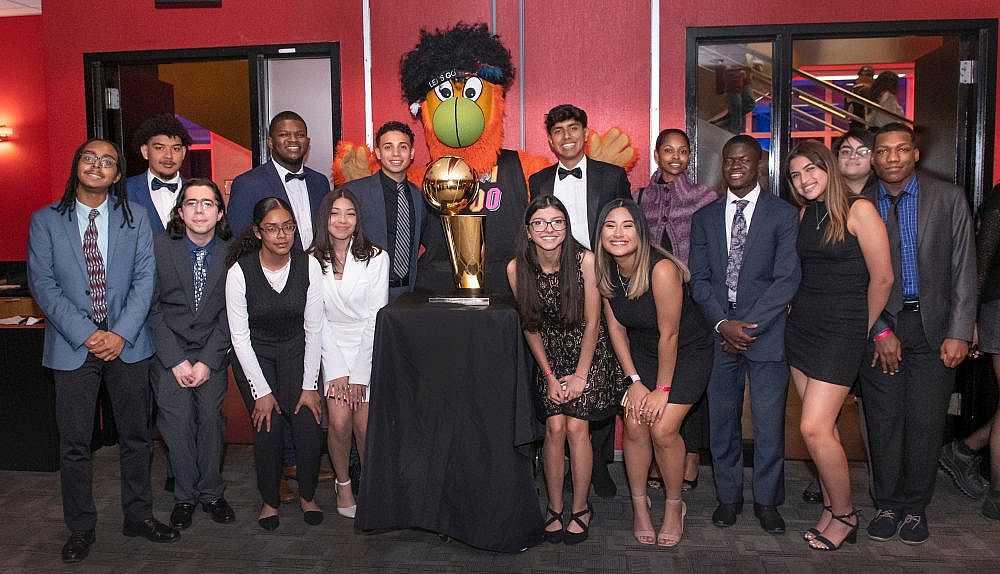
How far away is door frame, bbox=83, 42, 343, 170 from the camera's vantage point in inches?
182

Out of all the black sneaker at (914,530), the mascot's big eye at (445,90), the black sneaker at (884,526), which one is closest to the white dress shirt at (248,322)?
the mascot's big eye at (445,90)

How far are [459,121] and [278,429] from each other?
1586 mm

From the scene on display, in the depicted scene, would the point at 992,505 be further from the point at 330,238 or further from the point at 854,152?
the point at 330,238

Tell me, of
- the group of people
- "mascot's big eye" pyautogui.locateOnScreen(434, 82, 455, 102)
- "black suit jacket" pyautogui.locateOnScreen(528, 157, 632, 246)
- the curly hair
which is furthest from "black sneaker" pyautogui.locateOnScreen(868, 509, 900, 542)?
the curly hair

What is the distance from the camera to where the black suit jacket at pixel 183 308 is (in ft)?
10.6

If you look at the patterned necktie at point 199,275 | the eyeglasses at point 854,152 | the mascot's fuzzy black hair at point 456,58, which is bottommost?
the patterned necktie at point 199,275

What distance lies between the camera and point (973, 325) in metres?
3.14

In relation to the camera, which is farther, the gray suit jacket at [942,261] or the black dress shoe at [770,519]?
the black dress shoe at [770,519]

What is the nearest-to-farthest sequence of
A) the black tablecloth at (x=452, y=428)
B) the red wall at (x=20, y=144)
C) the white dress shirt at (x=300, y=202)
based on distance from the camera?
1. the black tablecloth at (x=452, y=428)
2. the white dress shirt at (x=300, y=202)
3. the red wall at (x=20, y=144)

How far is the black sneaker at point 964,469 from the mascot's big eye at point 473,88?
2701mm

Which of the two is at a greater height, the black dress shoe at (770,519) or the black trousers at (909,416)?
the black trousers at (909,416)

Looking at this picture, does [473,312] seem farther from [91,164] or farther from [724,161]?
[91,164]

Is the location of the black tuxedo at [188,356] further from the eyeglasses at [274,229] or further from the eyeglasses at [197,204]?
the eyeglasses at [274,229]

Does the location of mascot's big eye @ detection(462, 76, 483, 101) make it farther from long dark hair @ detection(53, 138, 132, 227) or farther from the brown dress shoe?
the brown dress shoe
